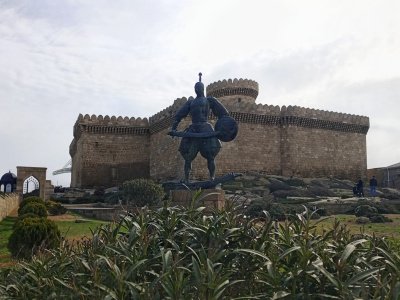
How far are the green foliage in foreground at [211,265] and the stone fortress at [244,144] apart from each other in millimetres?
27338

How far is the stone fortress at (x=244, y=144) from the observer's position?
33.2 metres

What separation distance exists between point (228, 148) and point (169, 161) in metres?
4.17

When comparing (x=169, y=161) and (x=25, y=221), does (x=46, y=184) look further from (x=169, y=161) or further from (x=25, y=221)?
(x=25, y=221)

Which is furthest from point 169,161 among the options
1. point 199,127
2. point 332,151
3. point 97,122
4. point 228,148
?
point 199,127

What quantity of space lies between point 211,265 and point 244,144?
2998cm

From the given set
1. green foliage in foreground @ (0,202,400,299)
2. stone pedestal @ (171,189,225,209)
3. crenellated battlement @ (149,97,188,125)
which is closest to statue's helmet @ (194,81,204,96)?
Answer: stone pedestal @ (171,189,225,209)

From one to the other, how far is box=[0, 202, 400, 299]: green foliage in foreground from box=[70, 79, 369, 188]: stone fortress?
27338 mm

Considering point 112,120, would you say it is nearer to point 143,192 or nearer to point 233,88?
point 233,88

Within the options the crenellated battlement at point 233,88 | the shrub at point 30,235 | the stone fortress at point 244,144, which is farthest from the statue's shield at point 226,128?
the crenellated battlement at point 233,88

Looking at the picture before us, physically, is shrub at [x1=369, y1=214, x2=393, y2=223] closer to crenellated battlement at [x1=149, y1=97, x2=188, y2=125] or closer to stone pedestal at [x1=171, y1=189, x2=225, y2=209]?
stone pedestal at [x1=171, y1=189, x2=225, y2=209]

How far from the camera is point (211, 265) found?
10.7 ft

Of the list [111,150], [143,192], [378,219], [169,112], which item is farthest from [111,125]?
[378,219]

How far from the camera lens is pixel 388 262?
353 cm

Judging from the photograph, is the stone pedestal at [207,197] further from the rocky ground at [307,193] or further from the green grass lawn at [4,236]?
the rocky ground at [307,193]
